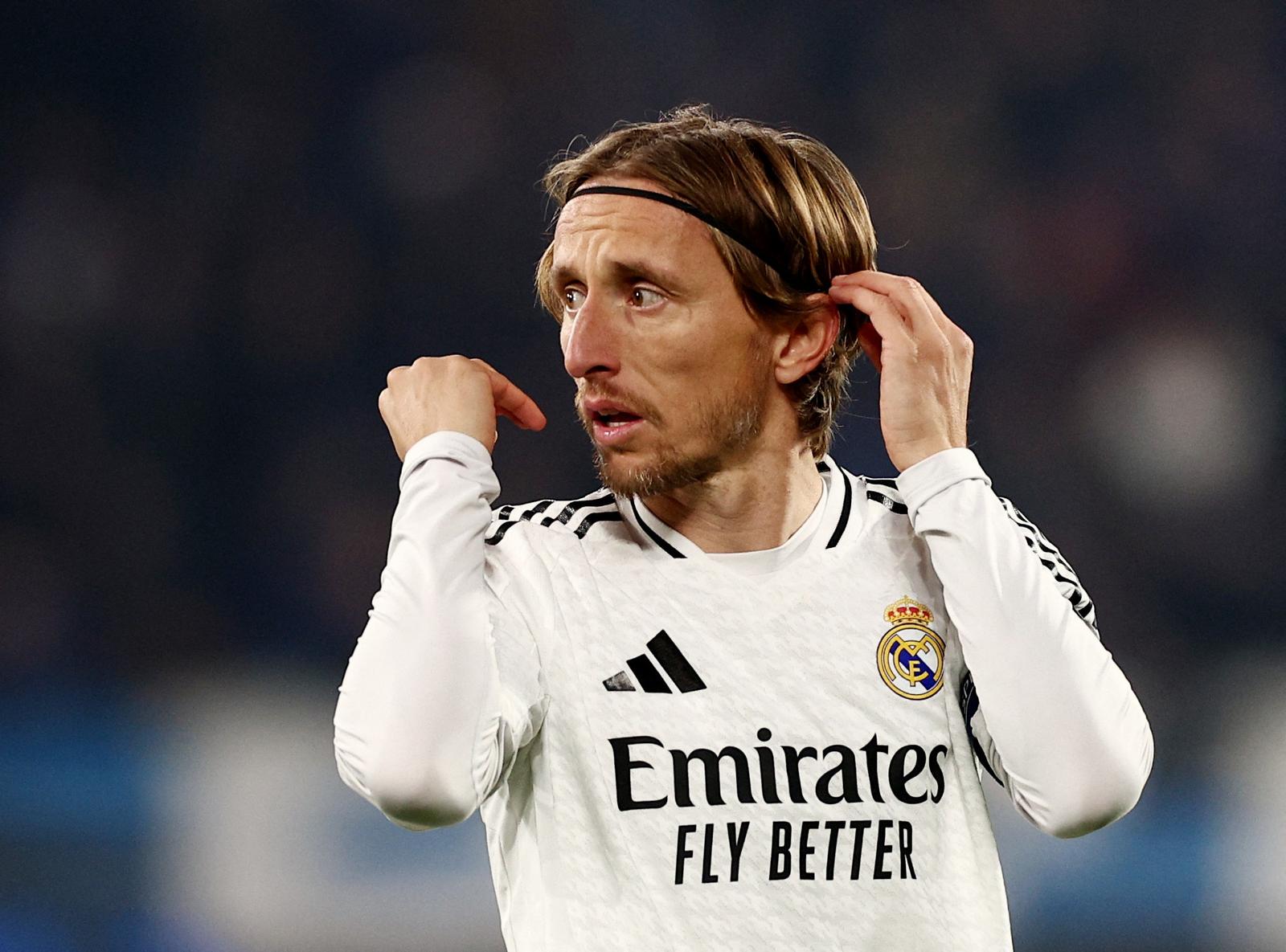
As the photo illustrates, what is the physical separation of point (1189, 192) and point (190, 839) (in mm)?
4408

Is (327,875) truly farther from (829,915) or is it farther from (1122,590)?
(1122,590)

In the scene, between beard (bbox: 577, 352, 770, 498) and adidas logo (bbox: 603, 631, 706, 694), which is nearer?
adidas logo (bbox: 603, 631, 706, 694)

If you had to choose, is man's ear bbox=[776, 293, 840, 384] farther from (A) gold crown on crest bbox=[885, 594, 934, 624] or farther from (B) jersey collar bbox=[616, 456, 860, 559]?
(A) gold crown on crest bbox=[885, 594, 934, 624]

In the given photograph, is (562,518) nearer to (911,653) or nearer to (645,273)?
(645,273)

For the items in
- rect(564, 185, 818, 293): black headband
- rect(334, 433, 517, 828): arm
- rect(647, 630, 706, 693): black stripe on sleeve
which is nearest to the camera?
rect(334, 433, 517, 828): arm

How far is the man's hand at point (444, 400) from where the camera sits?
5.11ft

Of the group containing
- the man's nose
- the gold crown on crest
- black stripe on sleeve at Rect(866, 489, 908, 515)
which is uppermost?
the man's nose

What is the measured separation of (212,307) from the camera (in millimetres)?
5137

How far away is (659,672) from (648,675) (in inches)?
0.6

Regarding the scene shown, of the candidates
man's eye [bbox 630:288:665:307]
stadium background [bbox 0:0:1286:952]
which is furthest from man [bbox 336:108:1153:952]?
stadium background [bbox 0:0:1286:952]

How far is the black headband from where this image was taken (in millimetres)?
1683

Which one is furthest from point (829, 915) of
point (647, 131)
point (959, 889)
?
point (647, 131)

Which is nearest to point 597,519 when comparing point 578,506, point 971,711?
point 578,506

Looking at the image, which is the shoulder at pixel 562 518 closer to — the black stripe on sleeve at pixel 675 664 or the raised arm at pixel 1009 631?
the black stripe on sleeve at pixel 675 664
